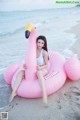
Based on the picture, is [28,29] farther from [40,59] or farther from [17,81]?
[17,81]

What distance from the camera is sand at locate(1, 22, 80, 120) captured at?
3.02 m

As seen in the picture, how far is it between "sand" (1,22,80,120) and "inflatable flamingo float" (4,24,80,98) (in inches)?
4.0

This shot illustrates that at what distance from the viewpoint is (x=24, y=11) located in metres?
20.3

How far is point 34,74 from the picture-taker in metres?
3.57

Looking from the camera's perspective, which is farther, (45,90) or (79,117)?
(45,90)

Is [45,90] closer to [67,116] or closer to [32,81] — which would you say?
[32,81]

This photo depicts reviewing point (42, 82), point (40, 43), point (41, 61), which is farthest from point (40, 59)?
point (42, 82)

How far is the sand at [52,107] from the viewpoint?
119 inches

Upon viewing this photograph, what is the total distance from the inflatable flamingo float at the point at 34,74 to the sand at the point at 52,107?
0.34ft

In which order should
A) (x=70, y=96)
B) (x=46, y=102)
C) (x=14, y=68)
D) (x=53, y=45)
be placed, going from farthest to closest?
1. (x=53, y=45)
2. (x=14, y=68)
3. (x=70, y=96)
4. (x=46, y=102)

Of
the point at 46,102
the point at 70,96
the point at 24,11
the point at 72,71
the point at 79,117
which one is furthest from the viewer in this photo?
the point at 24,11

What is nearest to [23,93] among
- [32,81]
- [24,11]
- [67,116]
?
[32,81]

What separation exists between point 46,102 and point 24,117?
39 cm

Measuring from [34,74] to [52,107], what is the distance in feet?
1.97
